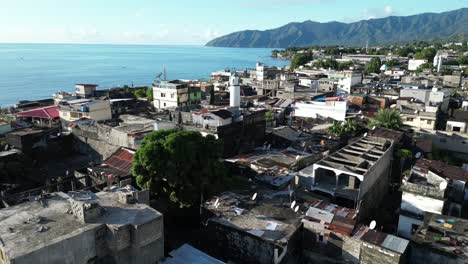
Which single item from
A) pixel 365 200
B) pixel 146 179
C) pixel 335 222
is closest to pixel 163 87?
pixel 146 179

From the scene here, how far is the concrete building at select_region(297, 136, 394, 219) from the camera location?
2559cm

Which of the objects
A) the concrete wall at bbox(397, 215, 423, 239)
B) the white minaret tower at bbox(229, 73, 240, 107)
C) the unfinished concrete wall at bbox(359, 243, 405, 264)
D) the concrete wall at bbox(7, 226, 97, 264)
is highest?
the white minaret tower at bbox(229, 73, 240, 107)

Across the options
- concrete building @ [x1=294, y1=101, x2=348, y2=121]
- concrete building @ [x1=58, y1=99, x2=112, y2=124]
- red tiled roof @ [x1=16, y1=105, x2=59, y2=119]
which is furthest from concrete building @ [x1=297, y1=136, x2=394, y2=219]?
red tiled roof @ [x1=16, y1=105, x2=59, y2=119]

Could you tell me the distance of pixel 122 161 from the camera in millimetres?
30797

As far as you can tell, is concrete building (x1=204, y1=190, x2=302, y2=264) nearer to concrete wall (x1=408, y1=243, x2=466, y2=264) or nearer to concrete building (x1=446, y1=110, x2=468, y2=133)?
concrete wall (x1=408, y1=243, x2=466, y2=264)

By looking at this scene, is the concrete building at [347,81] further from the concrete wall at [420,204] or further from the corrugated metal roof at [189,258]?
the corrugated metal roof at [189,258]

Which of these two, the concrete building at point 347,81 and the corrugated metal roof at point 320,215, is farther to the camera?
the concrete building at point 347,81

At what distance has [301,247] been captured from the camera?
2031 centimetres

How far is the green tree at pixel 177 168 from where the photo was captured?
76.9 ft

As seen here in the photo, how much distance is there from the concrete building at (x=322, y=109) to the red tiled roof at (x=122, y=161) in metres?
29.5

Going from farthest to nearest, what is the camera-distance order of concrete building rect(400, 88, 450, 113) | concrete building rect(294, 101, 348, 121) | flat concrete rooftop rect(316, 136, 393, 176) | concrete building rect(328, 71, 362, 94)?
concrete building rect(328, 71, 362, 94) → concrete building rect(400, 88, 450, 113) → concrete building rect(294, 101, 348, 121) → flat concrete rooftop rect(316, 136, 393, 176)

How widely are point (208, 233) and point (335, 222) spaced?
7.23 meters

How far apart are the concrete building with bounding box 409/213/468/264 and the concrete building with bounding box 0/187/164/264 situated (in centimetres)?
1360

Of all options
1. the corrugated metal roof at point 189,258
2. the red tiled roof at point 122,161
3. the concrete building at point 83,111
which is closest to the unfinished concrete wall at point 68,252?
the corrugated metal roof at point 189,258
